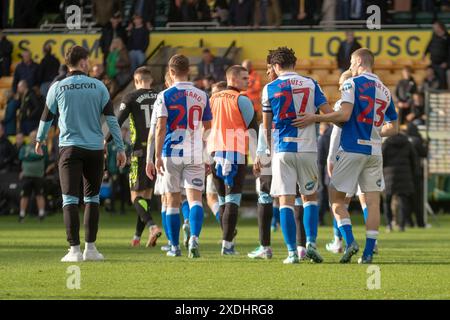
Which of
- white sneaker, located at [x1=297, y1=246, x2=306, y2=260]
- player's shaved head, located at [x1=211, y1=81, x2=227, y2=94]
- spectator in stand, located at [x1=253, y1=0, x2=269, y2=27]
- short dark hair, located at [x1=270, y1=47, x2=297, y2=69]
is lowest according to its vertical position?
white sneaker, located at [x1=297, y1=246, x2=306, y2=260]

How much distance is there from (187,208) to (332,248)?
1904mm

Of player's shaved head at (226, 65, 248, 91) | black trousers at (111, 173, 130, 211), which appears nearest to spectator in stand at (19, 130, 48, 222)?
black trousers at (111, 173, 130, 211)

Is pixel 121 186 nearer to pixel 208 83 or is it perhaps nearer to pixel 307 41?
pixel 208 83

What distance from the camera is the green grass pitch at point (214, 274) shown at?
1119 centimetres

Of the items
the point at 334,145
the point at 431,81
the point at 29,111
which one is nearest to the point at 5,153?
the point at 29,111

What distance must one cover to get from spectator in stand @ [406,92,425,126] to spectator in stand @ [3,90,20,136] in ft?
29.8

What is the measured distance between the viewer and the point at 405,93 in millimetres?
28516

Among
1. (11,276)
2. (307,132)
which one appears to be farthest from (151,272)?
(307,132)

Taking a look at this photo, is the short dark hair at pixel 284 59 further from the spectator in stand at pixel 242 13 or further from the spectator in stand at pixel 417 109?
the spectator in stand at pixel 242 13

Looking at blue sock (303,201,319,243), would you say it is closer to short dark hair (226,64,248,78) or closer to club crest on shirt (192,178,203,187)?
club crest on shirt (192,178,203,187)

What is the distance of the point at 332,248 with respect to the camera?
16750 millimetres

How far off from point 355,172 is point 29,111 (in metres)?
16.9

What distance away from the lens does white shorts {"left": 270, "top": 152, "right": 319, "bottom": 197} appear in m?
14.1

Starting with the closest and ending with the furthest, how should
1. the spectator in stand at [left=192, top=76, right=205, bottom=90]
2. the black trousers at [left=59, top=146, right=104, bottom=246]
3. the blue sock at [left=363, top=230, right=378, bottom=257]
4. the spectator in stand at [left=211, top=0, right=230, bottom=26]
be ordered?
the blue sock at [left=363, top=230, right=378, bottom=257], the black trousers at [left=59, top=146, right=104, bottom=246], the spectator in stand at [left=192, top=76, right=205, bottom=90], the spectator in stand at [left=211, top=0, right=230, bottom=26]
